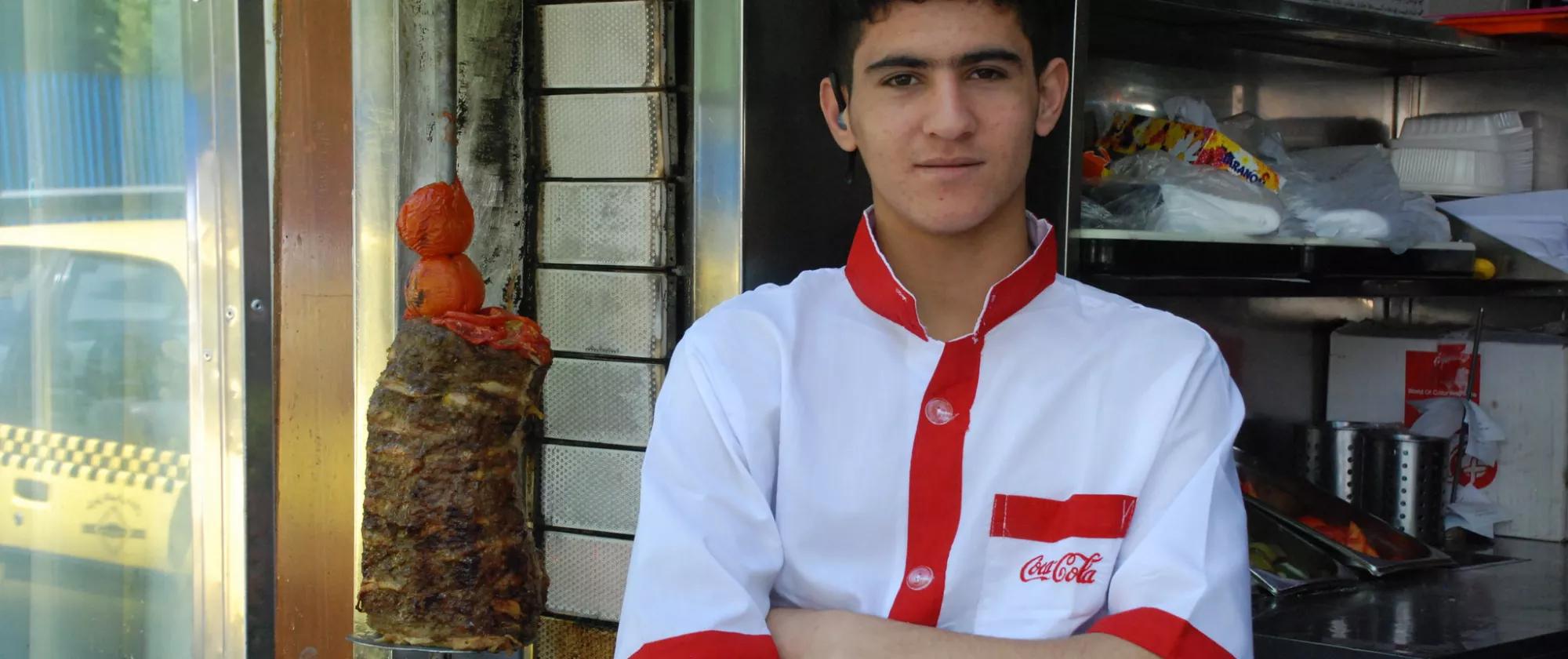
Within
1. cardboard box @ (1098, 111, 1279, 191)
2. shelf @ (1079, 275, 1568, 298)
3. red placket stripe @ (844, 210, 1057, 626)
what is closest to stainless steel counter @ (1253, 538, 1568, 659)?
shelf @ (1079, 275, 1568, 298)

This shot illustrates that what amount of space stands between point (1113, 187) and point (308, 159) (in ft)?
4.55

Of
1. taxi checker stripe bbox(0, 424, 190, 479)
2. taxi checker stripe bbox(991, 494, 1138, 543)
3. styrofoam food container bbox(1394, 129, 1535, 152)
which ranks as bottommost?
taxi checker stripe bbox(0, 424, 190, 479)

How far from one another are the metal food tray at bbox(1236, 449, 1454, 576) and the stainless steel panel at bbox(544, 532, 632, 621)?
116 centimetres

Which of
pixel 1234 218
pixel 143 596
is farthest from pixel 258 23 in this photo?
pixel 1234 218

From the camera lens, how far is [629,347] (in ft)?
8.13

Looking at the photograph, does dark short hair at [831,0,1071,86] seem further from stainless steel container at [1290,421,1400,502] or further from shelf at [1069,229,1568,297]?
stainless steel container at [1290,421,1400,502]

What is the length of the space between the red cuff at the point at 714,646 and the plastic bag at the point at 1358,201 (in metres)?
1.58

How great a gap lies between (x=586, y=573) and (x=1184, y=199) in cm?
120

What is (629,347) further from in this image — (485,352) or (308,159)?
(308,159)

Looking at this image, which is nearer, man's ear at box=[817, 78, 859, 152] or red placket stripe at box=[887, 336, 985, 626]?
red placket stripe at box=[887, 336, 985, 626]

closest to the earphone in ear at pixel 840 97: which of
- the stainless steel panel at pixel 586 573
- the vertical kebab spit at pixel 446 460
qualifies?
the vertical kebab spit at pixel 446 460

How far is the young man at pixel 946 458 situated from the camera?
1.46m

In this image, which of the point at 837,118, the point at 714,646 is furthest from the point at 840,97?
the point at 714,646

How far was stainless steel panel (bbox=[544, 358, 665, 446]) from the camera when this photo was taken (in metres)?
2.47
